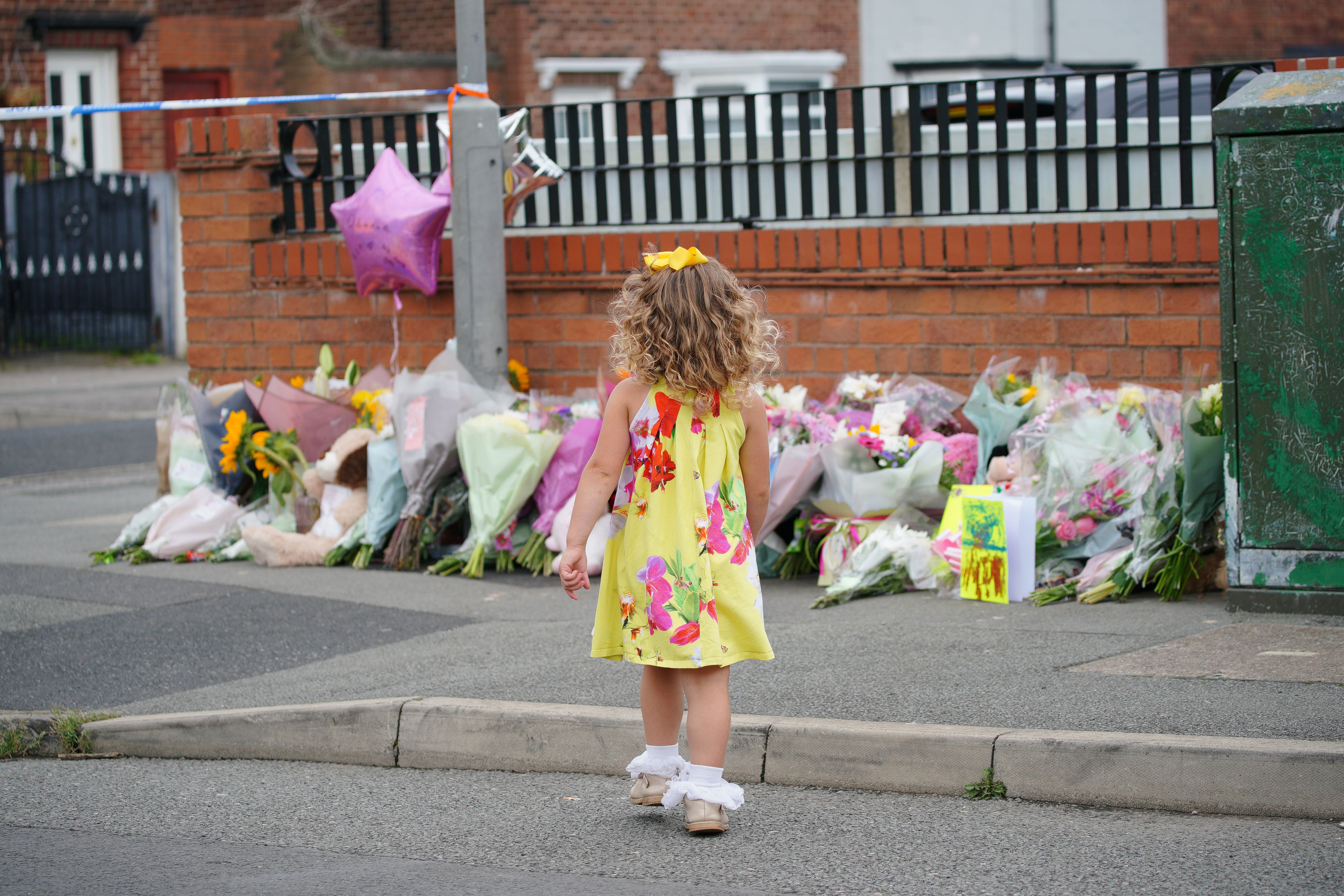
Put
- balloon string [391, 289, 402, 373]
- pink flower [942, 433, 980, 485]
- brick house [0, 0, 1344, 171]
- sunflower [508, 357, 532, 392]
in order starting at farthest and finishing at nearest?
brick house [0, 0, 1344, 171], balloon string [391, 289, 402, 373], sunflower [508, 357, 532, 392], pink flower [942, 433, 980, 485]

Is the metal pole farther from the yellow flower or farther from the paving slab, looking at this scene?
the paving slab

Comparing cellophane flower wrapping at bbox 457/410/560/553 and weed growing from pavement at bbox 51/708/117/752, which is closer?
weed growing from pavement at bbox 51/708/117/752

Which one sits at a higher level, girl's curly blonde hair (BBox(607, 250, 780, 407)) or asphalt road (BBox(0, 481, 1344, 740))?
girl's curly blonde hair (BBox(607, 250, 780, 407))

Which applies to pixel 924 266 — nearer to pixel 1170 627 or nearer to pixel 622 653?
pixel 1170 627

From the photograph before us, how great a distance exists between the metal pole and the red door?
14.4m

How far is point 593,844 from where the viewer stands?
3699mm

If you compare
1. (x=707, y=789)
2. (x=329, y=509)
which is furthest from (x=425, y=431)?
(x=707, y=789)

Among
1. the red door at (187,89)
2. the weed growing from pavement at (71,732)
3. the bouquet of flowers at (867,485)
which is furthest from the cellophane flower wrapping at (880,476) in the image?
the red door at (187,89)

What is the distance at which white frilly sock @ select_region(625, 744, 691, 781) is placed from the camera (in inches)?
150

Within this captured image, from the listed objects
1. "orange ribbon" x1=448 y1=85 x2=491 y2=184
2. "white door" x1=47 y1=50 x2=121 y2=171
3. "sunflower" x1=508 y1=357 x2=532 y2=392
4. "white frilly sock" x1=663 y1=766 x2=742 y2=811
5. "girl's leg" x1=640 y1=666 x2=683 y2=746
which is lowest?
"white frilly sock" x1=663 y1=766 x2=742 y2=811

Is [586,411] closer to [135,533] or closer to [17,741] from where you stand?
[135,533]

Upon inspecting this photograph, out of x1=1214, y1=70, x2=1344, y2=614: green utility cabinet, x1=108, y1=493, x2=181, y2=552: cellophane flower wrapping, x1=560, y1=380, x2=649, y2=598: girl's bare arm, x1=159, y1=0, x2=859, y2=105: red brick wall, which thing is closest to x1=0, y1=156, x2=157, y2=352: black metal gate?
x1=159, y1=0, x2=859, y2=105: red brick wall

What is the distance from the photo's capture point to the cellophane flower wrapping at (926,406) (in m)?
6.46

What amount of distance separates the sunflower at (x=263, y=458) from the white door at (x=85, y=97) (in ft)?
43.8
